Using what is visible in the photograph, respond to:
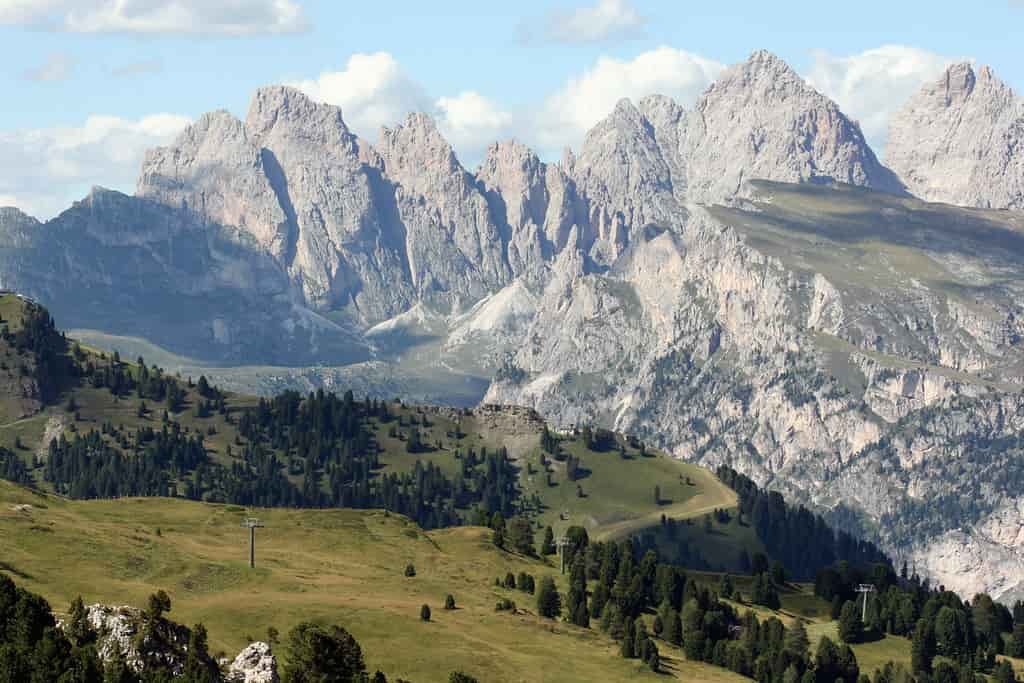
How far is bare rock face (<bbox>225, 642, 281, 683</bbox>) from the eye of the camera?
176 metres

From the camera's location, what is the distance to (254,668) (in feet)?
583

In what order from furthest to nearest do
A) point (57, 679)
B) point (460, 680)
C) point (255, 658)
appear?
point (460, 680) → point (255, 658) → point (57, 679)

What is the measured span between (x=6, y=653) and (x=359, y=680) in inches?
1442

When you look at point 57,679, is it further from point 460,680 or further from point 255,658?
point 460,680

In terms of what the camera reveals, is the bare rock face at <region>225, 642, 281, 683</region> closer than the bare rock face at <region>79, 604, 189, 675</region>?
No

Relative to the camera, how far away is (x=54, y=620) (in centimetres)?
18188

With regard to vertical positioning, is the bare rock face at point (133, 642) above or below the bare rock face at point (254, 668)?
above

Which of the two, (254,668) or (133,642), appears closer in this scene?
(133,642)

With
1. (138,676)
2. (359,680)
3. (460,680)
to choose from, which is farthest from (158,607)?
(460,680)

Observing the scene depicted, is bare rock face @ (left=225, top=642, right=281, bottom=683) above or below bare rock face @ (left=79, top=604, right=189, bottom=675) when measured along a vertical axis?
below

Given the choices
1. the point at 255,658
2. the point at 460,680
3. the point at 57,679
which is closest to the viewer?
the point at 57,679

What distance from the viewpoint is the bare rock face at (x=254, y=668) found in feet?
579

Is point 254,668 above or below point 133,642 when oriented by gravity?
below

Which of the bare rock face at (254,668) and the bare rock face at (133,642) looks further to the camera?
the bare rock face at (254,668)
